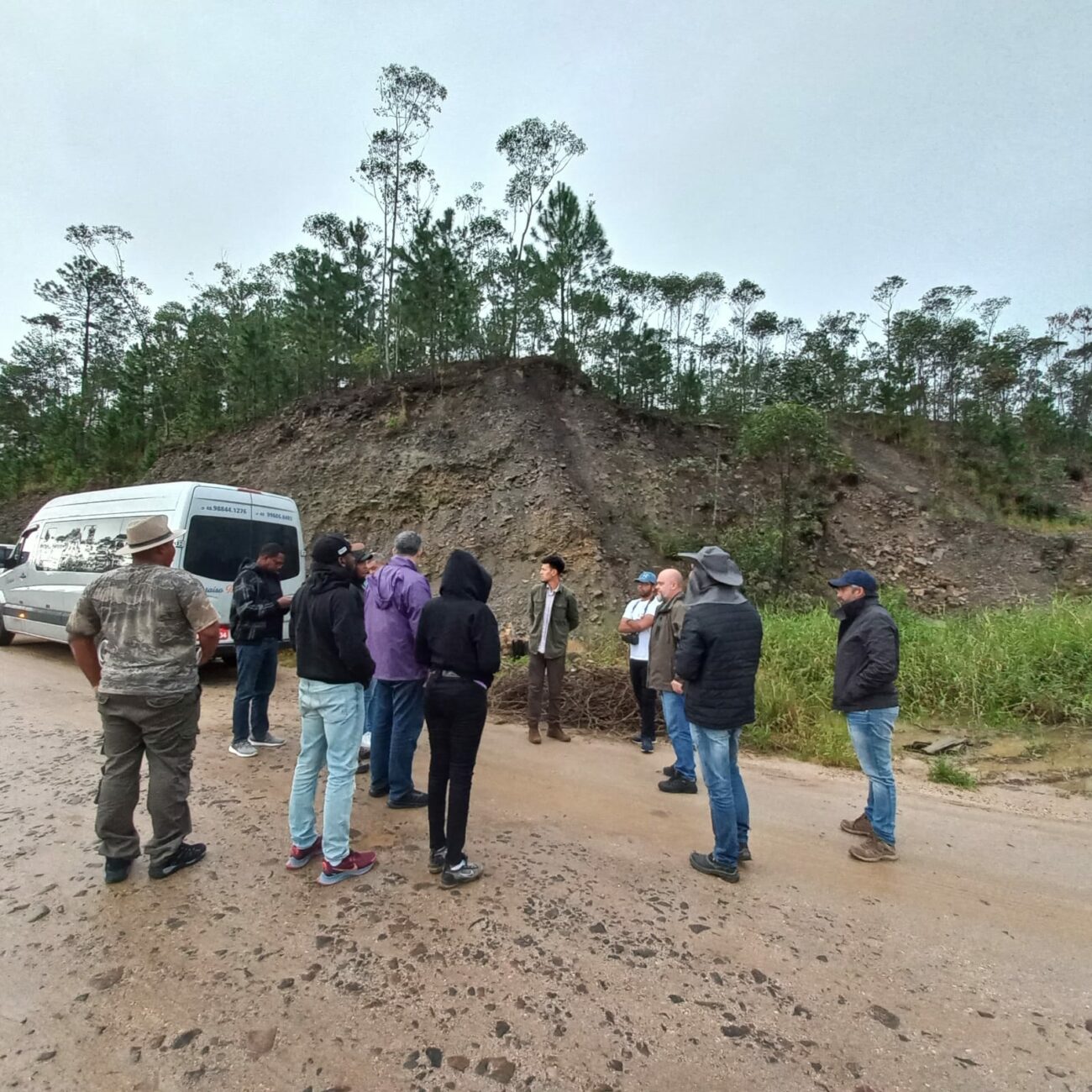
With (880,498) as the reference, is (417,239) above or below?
above

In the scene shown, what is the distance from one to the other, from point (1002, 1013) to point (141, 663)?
4250mm

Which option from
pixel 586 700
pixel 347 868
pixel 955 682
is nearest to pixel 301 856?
pixel 347 868

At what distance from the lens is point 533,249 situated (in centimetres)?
1895

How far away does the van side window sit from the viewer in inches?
312

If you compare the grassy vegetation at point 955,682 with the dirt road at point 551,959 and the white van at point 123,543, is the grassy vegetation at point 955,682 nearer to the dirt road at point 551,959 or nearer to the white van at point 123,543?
the dirt road at point 551,959

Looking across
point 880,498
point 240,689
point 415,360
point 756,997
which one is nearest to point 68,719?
point 240,689

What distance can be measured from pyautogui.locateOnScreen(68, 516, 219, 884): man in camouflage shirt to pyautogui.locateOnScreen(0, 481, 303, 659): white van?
3.72m

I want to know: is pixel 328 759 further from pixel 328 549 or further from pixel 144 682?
pixel 328 549

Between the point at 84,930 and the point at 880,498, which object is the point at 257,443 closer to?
the point at 84,930

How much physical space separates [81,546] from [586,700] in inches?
291

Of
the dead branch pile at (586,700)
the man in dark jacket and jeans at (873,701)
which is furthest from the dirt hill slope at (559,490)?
the man in dark jacket and jeans at (873,701)

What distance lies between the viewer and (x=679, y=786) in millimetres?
4766

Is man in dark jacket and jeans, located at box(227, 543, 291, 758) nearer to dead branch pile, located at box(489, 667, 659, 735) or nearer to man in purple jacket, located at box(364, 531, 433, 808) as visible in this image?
man in purple jacket, located at box(364, 531, 433, 808)

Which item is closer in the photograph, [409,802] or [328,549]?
[328,549]
